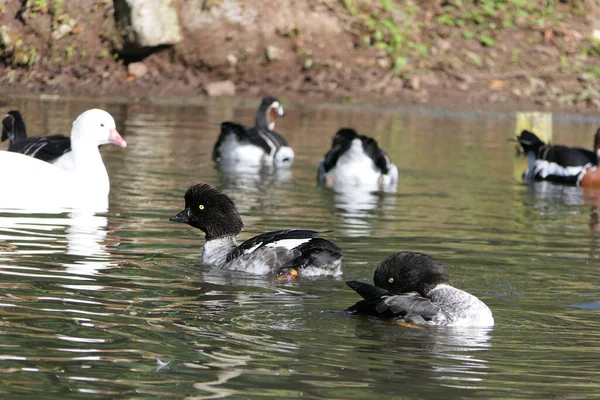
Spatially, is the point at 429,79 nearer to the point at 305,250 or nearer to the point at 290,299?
the point at 305,250

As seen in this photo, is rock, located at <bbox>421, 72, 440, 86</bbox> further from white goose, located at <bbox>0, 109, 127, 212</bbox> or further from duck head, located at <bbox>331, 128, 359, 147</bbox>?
white goose, located at <bbox>0, 109, 127, 212</bbox>

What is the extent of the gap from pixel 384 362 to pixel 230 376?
3.24ft

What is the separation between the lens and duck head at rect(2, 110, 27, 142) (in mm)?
16484

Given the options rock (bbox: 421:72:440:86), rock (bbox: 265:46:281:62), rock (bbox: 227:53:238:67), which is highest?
rock (bbox: 265:46:281:62)

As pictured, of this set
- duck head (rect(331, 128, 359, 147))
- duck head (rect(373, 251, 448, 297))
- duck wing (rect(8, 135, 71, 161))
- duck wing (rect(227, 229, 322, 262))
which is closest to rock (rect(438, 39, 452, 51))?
duck head (rect(331, 128, 359, 147))

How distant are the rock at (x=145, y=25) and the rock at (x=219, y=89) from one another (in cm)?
143

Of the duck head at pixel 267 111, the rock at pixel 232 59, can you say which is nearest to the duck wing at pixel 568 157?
the duck head at pixel 267 111

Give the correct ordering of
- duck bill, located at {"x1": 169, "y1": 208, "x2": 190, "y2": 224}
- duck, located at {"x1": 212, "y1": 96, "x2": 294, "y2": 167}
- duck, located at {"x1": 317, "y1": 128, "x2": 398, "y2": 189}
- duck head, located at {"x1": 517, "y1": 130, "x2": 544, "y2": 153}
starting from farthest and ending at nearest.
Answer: duck head, located at {"x1": 517, "y1": 130, "x2": 544, "y2": 153}, duck, located at {"x1": 212, "y1": 96, "x2": 294, "y2": 167}, duck, located at {"x1": 317, "y1": 128, "x2": 398, "y2": 189}, duck bill, located at {"x1": 169, "y1": 208, "x2": 190, "y2": 224}

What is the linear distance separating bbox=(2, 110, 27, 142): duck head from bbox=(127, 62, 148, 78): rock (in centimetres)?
1210

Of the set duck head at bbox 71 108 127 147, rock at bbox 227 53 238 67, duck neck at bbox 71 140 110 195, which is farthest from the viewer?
rock at bbox 227 53 238 67

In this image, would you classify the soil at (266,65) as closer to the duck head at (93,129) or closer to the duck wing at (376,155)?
the duck wing at (376,155)

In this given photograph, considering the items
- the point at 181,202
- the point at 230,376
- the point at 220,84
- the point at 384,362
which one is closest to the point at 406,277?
the point at 384,362

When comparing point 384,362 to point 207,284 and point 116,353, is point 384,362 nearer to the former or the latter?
point 116,353

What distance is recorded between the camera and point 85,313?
7.77 meters
